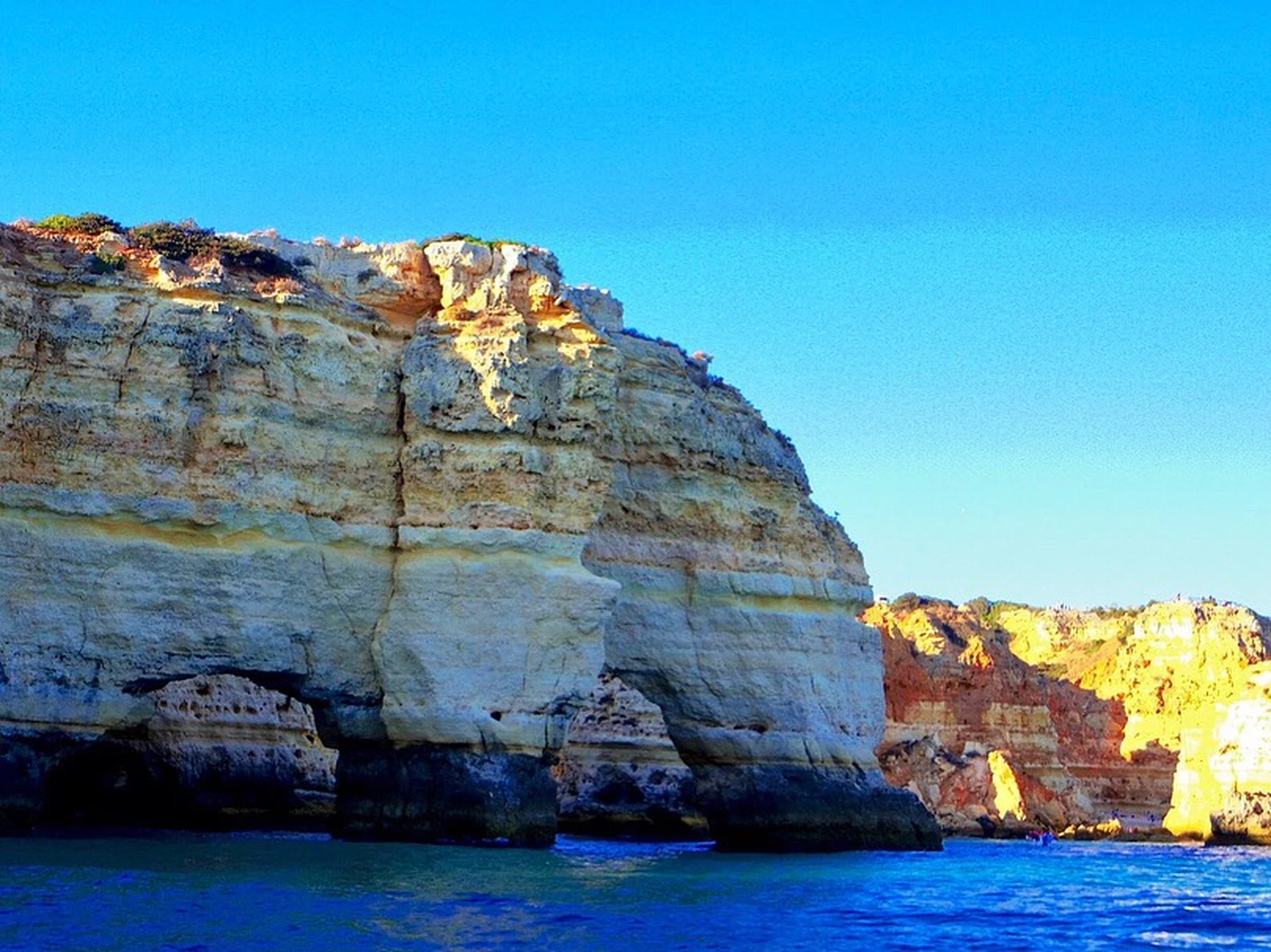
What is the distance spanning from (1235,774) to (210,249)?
33675 mm

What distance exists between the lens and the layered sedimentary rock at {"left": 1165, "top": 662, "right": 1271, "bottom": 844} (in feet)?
160

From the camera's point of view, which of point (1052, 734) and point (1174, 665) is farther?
point (1174, 665)

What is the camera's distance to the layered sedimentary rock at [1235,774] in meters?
48.7

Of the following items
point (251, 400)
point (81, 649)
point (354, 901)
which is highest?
point (251, 400)

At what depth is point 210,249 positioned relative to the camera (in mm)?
29375

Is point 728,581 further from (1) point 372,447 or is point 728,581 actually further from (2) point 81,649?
(2) point 81,649

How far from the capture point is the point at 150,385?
2655cm

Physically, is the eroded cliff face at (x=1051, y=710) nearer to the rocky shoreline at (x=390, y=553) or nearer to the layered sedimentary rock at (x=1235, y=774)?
the layered sedimentary rock at (x=1235, y=774)

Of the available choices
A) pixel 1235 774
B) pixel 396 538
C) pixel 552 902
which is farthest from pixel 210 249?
pixel 1235 774

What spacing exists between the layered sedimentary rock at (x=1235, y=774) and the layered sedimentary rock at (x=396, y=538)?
21.4 metres

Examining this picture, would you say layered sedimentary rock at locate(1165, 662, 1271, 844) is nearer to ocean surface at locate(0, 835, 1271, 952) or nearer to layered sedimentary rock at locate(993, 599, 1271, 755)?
layered sedimentary rock at locate(993, 599, 1271, 755)

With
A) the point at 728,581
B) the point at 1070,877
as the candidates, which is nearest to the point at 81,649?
the point at 728,581

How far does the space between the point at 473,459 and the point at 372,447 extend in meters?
1.68

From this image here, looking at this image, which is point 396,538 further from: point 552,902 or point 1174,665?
point 1174,665
